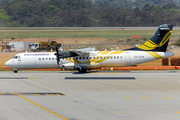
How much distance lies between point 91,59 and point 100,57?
4.32ft

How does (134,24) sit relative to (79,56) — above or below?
above

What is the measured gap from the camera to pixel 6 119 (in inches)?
538

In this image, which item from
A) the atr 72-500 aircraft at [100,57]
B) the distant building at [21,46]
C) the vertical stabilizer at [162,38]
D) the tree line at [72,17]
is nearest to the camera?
the atr 72-500 aircraft at [100,57]

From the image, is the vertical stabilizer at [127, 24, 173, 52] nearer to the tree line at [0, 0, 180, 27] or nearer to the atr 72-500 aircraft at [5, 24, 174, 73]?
the atr 72-500 aircraft at [5, 24, 174, 73]

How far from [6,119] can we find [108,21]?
11851cm

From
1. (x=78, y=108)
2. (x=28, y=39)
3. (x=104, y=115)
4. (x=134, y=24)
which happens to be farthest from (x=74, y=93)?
(x=134, y=24)

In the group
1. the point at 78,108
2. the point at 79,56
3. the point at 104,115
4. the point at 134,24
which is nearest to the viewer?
the point at 104,115

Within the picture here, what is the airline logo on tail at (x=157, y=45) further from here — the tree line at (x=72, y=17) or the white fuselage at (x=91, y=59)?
the tree line at (x=72, y=17)

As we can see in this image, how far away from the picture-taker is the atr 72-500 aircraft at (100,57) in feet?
117

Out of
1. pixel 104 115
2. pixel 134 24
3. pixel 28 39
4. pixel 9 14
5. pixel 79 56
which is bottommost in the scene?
pixel 104 115

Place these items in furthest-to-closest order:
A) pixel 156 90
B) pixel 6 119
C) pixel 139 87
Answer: pixel 139 87
pixel 156 90
pixel 6 119

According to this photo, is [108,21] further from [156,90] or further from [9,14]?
[156,90]

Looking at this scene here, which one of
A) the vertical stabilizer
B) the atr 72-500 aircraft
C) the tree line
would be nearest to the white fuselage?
the atr 72-500 aircraft

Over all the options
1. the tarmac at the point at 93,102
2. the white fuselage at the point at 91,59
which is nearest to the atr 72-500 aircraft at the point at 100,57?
the white fuselage at the point at 91,59
